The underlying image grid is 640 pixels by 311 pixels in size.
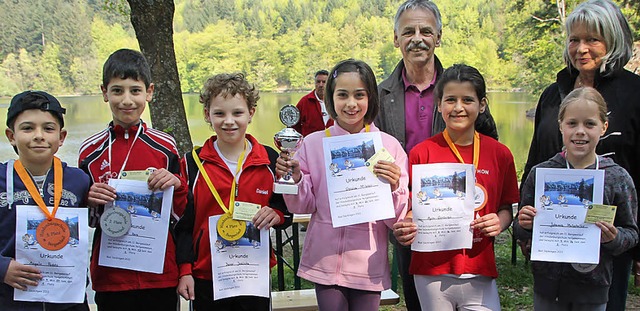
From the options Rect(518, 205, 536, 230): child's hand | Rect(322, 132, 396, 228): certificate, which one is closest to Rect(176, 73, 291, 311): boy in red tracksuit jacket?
Rect(322, 132, 396, 228): certificate

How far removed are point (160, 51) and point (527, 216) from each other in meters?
4.77

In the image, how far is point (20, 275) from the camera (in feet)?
6.81

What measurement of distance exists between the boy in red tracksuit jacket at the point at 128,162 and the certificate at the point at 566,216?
1630 mm

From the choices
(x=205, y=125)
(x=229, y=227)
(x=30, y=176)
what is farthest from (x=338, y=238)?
(x=205, y=125)

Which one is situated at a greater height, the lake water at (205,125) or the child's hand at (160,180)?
the lake water at (205,125)

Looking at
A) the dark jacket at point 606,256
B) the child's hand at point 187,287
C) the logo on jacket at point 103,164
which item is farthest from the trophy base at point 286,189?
the dark jacket at point 606,256

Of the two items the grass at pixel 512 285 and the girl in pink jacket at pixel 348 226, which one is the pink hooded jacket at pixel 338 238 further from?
the grass at pixel 512 285

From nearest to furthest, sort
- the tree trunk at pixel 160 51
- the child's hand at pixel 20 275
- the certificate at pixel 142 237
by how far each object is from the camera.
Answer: the child's hand at pixel 20 275 → the certificate at pixel 142 237 → the tree trunk at pixel 160 51

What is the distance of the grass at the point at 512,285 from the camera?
15.0 feet

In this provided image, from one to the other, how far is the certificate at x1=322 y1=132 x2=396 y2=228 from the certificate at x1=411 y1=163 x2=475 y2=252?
0.16 metres

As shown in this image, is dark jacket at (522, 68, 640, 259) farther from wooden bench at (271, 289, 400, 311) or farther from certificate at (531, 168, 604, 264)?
wooden bench at (271, 289, 400, 311)

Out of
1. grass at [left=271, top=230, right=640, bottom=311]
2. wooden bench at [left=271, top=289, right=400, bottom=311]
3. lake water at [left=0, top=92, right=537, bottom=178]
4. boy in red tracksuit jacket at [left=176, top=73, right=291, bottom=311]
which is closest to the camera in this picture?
boy in red tracksuit jacket at [left=176, top=73, right=291, bottom=311]

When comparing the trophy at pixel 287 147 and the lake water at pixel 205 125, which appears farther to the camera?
the lake water at pixel 205 125

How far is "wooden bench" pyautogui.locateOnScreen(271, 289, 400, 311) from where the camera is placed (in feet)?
11.2
